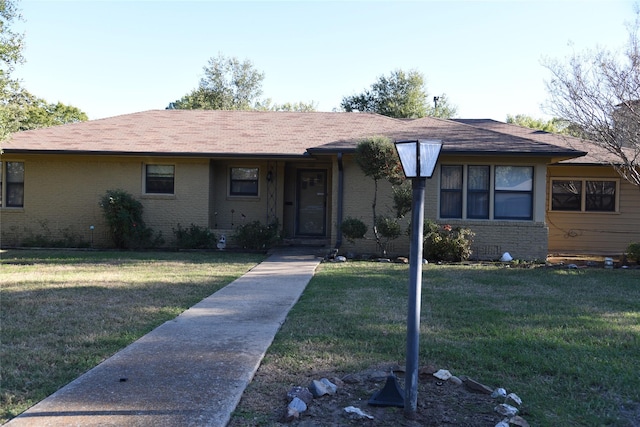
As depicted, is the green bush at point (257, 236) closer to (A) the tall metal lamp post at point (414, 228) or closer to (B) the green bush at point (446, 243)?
(B) the green bush at point (446, 243)

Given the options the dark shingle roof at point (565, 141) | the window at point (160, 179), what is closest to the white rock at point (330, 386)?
the dark shingle roof at point (565, 141)

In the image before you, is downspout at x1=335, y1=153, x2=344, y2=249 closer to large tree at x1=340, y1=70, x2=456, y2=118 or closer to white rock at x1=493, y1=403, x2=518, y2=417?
white rock at x1=493, y1=403, x2=518, y2=417

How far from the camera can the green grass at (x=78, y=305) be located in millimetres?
4902

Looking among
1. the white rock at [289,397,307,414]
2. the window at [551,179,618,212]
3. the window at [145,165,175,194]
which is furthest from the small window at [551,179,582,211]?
the white rock at [289,397,307,414]

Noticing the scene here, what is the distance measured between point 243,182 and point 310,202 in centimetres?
207

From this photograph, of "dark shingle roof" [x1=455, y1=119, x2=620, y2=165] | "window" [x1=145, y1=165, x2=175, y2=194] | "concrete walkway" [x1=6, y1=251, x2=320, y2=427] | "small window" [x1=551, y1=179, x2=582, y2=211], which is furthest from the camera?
"small window" [x1=551, y1=179, x2=582, y2=211]

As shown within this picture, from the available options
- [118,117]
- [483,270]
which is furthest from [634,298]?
[118,117]

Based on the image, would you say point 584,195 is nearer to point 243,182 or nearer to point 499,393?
point 243,182

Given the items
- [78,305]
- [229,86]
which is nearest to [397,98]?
[229,86]

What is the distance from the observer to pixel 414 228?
419cm

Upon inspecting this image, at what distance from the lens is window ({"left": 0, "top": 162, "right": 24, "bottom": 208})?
1677 cm

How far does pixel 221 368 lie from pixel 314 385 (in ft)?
3.08

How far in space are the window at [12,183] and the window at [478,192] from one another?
12.6 meters

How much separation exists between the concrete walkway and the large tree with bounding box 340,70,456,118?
35819mm
